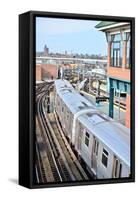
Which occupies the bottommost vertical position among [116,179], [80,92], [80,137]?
[116,179]

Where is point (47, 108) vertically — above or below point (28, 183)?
above

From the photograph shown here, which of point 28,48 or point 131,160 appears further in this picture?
point 131,160

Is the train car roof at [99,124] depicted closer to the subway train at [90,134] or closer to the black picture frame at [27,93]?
the subway train at [90,134]

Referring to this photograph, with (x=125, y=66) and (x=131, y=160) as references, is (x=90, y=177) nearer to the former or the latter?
(x=131, y=160)

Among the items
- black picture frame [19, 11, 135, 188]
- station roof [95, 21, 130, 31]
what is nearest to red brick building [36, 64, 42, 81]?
black picture frame [19, 11, 135, 188]

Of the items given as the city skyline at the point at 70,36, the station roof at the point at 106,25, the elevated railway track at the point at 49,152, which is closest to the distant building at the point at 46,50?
the city skyline at the point at 70,36

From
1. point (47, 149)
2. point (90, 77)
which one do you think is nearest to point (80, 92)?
point (90, 77)

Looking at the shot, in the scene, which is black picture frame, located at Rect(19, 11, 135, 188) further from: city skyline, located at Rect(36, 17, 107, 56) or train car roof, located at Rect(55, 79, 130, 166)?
train car roof, located at Rect(55, 79, 130, 166)
